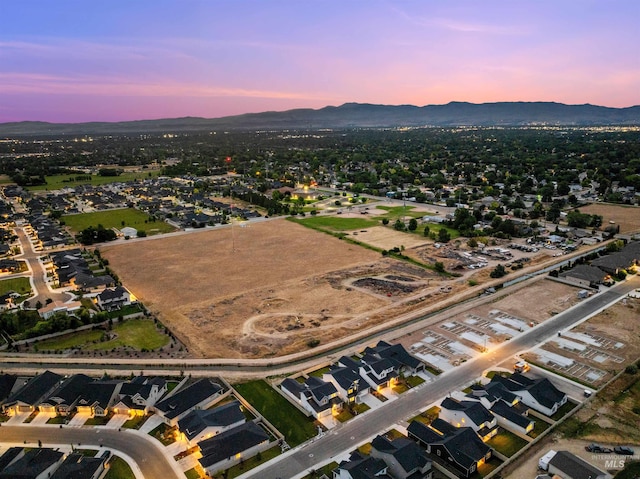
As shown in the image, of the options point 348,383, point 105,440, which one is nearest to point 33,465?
point 105,440

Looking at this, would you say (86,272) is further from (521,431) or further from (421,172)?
(421,172)

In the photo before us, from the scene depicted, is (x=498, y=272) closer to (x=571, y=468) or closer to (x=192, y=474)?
(x=571, y=468)

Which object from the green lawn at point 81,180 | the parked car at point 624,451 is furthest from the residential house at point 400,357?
the green lawn at point 81,180

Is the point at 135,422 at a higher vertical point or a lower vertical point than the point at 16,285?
lower

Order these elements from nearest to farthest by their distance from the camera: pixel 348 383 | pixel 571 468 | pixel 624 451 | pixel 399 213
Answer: pixel 571 468
pixel 624 451
pixel 348 383
pixel 399 213

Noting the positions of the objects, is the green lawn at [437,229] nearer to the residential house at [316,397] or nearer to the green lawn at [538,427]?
the green lawn at [538,427]

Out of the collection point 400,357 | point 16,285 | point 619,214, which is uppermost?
point 619,214

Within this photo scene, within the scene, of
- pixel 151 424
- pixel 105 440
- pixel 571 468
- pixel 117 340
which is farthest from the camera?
pixel 117 340

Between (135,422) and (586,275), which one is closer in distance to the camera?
(135,422)
